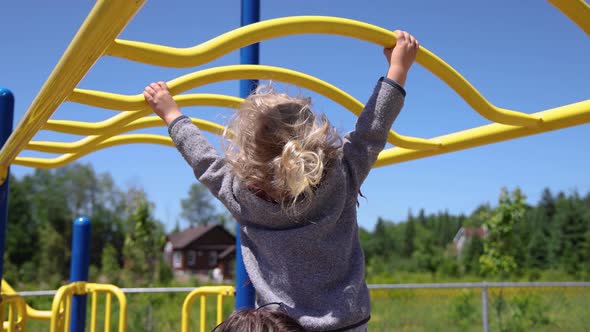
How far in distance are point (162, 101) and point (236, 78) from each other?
25 centimetres

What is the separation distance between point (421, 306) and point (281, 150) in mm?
7454

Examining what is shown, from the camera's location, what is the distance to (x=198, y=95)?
2.09m

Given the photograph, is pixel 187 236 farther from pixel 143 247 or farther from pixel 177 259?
pixel 143 247

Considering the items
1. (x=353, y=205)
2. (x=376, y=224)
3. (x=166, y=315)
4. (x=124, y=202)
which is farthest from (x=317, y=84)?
(x=124, y=202)

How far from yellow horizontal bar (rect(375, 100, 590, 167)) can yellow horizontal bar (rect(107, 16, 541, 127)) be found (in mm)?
463

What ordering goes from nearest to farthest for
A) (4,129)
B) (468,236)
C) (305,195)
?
1. (305,195)
2. (4,129)
3. (468,236)

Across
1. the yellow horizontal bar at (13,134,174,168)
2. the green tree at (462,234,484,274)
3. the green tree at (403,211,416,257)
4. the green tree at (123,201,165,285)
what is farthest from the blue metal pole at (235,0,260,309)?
the green tree at (403,211,416,257)

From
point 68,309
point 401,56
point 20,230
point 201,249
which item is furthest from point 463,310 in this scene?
point 201,249

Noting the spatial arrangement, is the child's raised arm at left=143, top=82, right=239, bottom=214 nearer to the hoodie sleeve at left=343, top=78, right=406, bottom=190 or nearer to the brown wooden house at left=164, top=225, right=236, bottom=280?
the hoodie sleeve at left=343, top=78, right=406, bottom=190

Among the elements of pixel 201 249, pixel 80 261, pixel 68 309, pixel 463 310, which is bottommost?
pixel 463 310

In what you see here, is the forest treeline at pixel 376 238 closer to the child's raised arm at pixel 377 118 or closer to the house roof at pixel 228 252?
the house roof at pixel 228 252

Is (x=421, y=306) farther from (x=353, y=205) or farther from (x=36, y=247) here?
(x=36, y=247)

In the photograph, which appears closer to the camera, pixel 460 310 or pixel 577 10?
pixel 577 10

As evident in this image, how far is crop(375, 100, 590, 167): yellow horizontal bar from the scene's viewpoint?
207 cm
